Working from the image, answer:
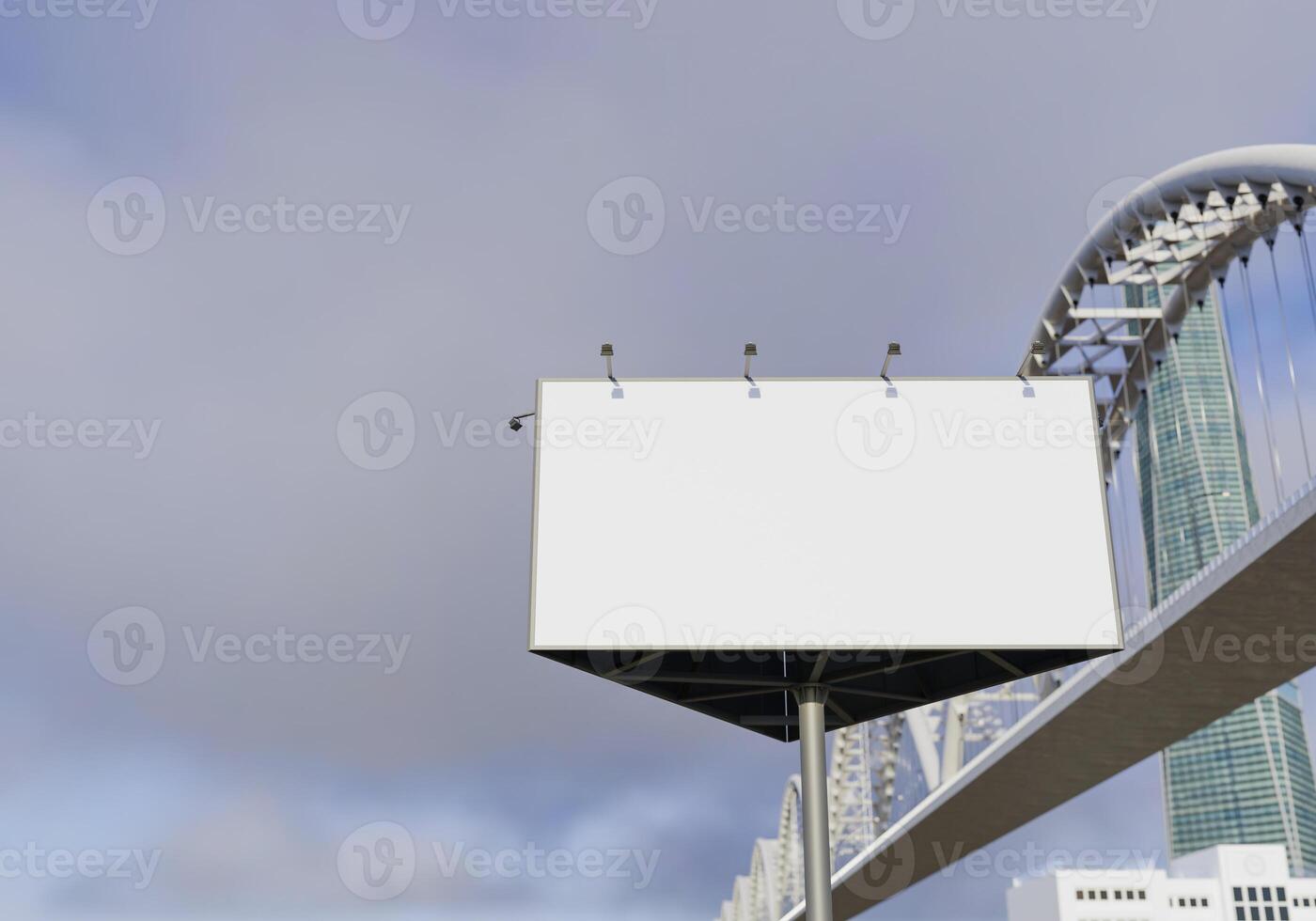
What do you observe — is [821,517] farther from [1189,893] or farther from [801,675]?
[1189,893]

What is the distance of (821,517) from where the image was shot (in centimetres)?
1539

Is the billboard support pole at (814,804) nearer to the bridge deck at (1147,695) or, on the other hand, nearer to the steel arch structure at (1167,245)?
the bridge deck at (1147,695)

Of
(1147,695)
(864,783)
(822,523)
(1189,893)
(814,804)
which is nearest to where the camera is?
(822,523)

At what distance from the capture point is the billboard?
1492 centimetres

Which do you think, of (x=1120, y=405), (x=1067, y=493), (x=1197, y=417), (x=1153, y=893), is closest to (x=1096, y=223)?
(x=1120, y=405)

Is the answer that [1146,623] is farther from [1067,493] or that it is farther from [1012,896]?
[1012,896]

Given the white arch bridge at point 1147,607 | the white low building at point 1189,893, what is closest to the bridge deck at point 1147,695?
the white arch bridge at point 1147,607

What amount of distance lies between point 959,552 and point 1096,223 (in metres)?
29.2

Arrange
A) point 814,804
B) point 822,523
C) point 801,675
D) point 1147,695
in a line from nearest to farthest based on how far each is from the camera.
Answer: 1. point 822,523
2. point 814,804
3. point 801,675
4. point 1147,695

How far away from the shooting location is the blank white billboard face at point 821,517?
14.9m

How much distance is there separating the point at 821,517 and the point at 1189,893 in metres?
124

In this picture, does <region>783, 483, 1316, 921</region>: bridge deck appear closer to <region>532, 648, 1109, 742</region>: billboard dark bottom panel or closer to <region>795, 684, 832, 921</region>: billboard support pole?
<region>532, 648, 1109, 742</region>: billboard dark bottom panel

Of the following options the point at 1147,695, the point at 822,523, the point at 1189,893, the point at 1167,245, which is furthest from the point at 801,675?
the point at 1189,893

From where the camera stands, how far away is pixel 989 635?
1484 centimetres
